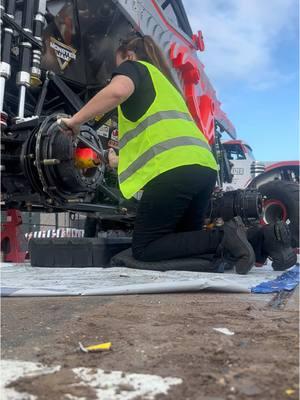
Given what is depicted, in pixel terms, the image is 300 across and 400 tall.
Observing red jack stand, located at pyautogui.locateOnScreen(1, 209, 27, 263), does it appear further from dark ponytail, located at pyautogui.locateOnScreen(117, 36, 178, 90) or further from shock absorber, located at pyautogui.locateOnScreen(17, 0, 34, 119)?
dark ponytail, located at pyautogui.locateOnScreen(117, 36, 178, 90)

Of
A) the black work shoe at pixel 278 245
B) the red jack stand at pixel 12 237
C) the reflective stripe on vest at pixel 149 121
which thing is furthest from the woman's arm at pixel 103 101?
the red jack stand at pixel 12 237

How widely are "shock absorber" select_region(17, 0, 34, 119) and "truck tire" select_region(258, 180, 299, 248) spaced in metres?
3.38

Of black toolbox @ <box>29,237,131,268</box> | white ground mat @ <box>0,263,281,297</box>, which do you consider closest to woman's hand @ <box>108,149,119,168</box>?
white ground mat @ <box>0,263,281,297</box>

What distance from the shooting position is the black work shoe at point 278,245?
3416mm

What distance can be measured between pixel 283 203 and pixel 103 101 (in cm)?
358

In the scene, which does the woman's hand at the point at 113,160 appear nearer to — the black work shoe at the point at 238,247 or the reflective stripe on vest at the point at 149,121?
the reflective stripe on vest at the point at 149,121

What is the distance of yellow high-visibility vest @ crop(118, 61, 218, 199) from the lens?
2742 mm

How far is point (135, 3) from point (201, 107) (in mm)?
2049

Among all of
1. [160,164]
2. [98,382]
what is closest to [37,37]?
[160,164]

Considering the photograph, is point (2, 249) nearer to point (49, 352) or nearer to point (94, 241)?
point (94, 241)

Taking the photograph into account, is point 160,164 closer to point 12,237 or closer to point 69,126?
point 69,126

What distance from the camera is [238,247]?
9.46ft

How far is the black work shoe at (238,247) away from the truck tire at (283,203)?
2.35 m

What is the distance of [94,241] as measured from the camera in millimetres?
3451
